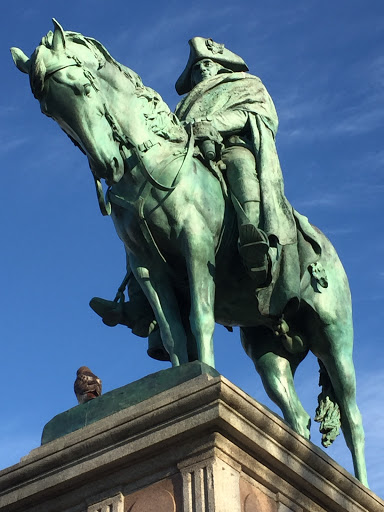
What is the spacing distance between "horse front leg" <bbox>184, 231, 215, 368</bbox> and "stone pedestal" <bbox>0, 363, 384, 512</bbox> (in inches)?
40.9

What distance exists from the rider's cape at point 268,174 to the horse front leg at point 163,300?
0.83m

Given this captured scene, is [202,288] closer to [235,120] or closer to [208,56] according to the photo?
[235,120]

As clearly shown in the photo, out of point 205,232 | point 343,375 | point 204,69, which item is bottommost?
point 343,375

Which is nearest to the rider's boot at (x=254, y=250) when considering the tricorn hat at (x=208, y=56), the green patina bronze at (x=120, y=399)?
the green patina bronze at (x=120, y=399)

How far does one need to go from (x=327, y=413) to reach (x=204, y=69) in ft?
12.4

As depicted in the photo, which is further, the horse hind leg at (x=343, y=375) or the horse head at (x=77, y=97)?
the horse hind leg at (x=343, y=375)

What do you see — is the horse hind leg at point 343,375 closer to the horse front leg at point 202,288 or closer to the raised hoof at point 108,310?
the horse front leg at point 202,288

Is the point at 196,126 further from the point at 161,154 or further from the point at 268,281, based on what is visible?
the point at 268,281

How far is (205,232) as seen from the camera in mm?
10555

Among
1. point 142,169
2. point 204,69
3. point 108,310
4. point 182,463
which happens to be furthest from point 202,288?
point 204,69

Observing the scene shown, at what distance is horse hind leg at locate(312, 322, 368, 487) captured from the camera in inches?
450

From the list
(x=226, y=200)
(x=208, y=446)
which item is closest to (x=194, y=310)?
(x=226, y=200)

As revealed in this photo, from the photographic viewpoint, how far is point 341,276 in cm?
1194

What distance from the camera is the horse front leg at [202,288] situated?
10133 millimetres
